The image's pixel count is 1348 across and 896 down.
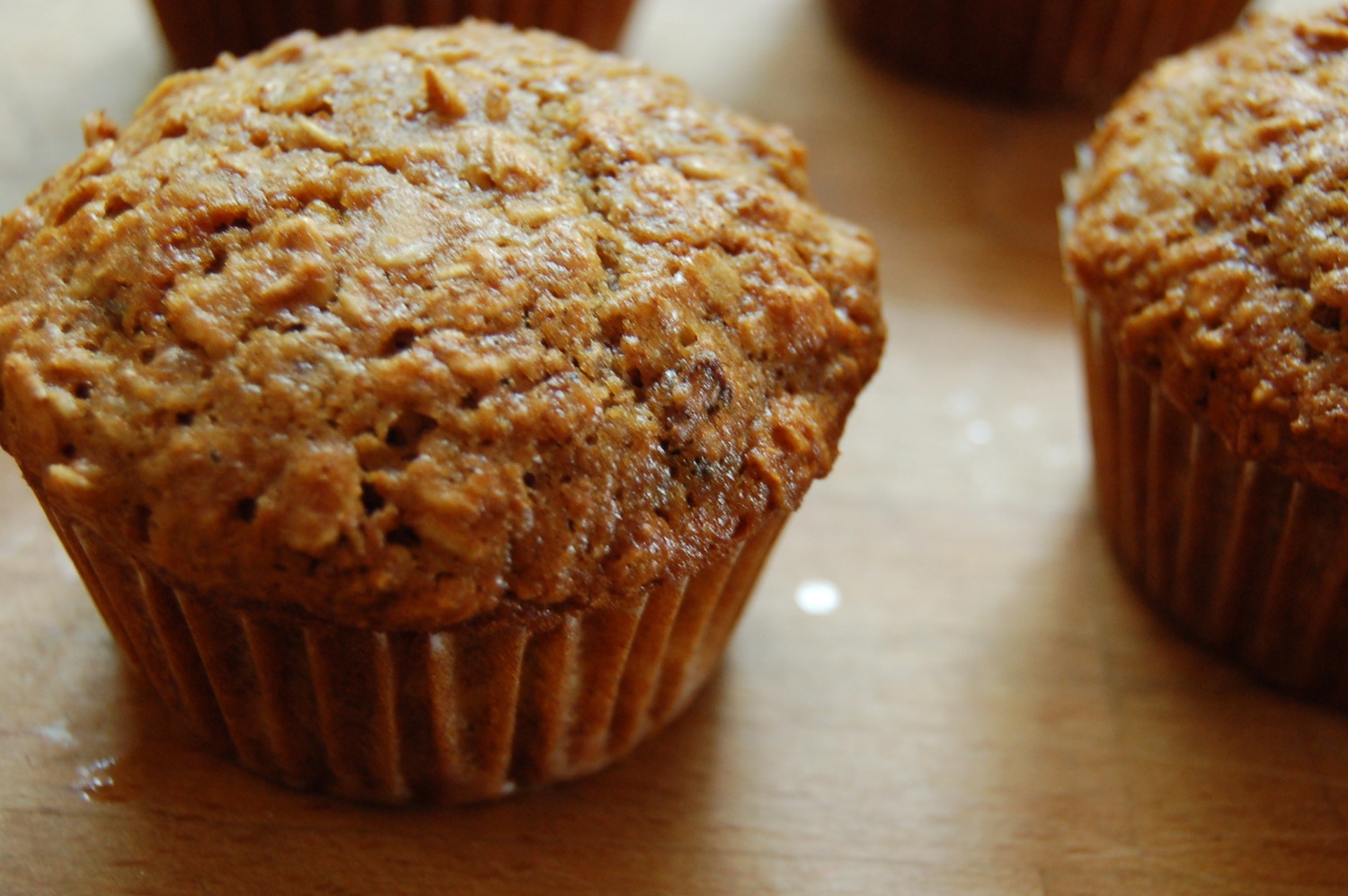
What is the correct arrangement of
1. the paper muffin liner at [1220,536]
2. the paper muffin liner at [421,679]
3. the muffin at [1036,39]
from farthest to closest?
the muffin at [1036,39], the paper muffin liner at [1220,536], the paper muffin liner at [421,679]

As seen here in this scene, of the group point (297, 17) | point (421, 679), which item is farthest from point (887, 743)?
point (297, 17)

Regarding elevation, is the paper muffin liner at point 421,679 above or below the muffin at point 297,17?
below

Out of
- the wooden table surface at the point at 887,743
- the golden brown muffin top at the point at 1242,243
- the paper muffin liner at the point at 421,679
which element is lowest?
the wooden table surface at the point at 887,743

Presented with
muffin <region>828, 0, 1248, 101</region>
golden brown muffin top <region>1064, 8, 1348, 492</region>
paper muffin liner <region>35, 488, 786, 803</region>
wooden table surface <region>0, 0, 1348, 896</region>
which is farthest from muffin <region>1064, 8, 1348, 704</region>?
muffin <region>828, 0, 1248, 101</region>

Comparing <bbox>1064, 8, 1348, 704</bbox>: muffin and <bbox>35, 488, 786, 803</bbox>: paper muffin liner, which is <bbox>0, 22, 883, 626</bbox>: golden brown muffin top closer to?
<bbox>35, 488, 786, 803</bbox>: paper muffin liner

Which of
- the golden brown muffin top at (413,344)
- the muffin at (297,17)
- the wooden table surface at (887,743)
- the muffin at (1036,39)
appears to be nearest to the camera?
the golden brown muffin top at (413,344)

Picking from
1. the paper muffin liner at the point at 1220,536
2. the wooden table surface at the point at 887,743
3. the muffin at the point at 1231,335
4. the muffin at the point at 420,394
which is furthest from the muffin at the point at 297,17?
the paper muffin liner at the point at 1220,536

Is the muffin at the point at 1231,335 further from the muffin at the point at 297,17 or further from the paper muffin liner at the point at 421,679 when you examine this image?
the muffin at the point at 297,17
